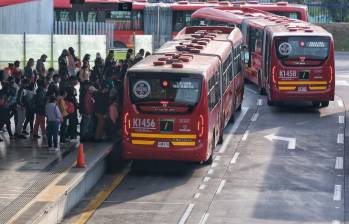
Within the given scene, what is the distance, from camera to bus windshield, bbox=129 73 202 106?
25.3m

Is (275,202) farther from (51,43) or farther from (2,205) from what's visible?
(51,43)

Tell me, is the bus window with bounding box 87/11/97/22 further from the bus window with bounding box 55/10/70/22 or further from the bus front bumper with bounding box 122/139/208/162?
the bus front bumper with bounding box 122/139/208/162

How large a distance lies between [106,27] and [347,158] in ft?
95.1

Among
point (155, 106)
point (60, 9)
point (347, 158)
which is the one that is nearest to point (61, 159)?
point (155, 106)

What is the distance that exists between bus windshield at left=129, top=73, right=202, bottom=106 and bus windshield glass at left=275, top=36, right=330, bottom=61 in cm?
1087

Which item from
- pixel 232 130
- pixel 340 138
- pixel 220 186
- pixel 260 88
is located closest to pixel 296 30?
pixel 260 88

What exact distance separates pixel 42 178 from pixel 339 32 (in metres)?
47.6

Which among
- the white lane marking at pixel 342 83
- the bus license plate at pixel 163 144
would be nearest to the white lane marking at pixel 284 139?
the bus license plate at pixel 163 144

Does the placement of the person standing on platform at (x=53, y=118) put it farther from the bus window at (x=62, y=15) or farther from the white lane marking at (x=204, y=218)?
the bus window at (x=62, y=15)

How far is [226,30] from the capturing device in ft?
117

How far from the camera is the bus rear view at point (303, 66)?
35.6 metres

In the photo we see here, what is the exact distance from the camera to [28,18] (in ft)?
165

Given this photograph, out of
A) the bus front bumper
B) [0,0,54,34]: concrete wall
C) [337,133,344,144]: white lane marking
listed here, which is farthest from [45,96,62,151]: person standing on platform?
[0,0,54,34]: concrete wall

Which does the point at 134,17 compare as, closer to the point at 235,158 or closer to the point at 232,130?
the point at 232,130
